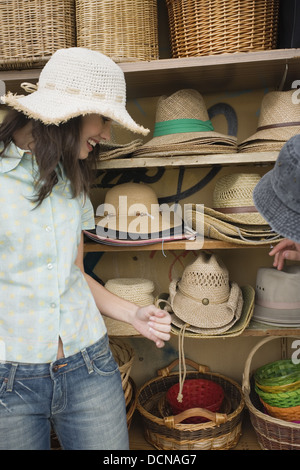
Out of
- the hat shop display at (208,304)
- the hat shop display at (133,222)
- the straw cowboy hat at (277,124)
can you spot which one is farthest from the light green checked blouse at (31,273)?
the straw cowboy hat at (277,124)

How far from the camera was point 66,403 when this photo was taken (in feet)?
4.16

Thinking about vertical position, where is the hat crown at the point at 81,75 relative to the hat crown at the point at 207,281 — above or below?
above

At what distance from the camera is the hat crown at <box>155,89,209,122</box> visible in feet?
6.72

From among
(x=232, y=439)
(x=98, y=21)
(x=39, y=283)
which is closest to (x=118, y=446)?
(x=39, y=283)

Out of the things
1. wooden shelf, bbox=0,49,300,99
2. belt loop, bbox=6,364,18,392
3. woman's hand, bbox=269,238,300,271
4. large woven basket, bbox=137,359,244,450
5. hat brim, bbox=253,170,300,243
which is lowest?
large woven basket, bbox=137,359,244,450

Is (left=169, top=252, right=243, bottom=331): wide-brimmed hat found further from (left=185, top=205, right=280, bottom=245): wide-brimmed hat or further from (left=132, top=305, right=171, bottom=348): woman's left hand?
(left=132, top=305, right=171, bottom=348): woman's left hand

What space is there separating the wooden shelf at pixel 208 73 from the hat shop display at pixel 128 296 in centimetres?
103

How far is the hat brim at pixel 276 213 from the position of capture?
115 centimetres

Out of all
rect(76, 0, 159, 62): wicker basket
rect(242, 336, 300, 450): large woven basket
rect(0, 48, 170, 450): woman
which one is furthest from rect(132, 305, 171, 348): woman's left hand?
rect(76, 0, 159, 62): wicker basket

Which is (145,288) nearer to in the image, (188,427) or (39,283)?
(188,427)

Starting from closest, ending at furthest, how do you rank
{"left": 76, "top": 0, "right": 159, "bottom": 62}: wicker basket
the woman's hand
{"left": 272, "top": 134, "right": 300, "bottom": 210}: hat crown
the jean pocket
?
1. {"left": 272, "top": 134, "right": 300, "bottom": 210}: hat crown
2. the jean pocket
3. the woman's hand
4. {"left": 76, "top": 0, "right": 159, "bottom": 62}: wicker basket

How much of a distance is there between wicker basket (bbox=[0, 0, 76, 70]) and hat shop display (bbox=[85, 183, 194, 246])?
730 millimetres

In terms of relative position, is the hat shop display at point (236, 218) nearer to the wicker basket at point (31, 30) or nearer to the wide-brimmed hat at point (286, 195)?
the wide-brimmed hat at point (286, 195)

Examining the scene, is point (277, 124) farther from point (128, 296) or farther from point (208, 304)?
point (128, 296)
